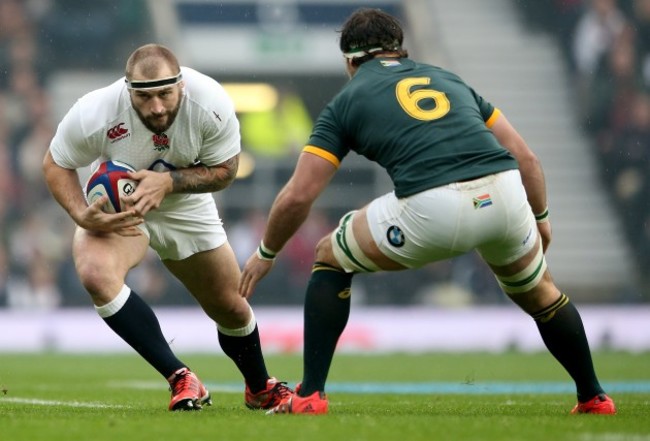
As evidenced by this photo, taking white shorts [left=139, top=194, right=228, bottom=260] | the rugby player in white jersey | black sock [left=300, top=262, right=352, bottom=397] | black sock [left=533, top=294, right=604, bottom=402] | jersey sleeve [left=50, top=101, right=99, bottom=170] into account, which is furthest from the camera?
white shorts [left=139, top=194, right=228, bottom=260]

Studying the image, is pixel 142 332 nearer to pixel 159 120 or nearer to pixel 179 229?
pixel 179 229

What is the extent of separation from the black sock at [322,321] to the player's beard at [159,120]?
115 centimetres

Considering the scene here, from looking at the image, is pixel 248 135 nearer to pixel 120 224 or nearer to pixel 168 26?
pixel 168 26

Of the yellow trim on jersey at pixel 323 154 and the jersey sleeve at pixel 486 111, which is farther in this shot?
the jersey sleeve at pixel 486 111

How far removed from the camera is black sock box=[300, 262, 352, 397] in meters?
5.93

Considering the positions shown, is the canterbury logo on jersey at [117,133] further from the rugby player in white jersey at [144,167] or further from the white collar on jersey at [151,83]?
the white collar on jersey at [151,83]

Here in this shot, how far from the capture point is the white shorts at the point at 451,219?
571 centimetres

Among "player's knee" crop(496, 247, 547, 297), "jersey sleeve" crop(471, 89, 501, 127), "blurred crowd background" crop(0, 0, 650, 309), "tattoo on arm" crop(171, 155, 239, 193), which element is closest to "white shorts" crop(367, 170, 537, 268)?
"player's knee" crop(496, 247, 547, 297)

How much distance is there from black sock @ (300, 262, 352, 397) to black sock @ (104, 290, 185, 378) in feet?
3.10

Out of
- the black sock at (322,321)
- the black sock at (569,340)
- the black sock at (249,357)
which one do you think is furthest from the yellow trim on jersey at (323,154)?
the black sock at (249,357)

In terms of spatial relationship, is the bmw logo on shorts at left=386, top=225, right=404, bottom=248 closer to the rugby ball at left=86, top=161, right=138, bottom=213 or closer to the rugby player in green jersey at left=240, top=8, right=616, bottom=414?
the rugby player in green jersey at left=240, top=8, right=616, bottom=414

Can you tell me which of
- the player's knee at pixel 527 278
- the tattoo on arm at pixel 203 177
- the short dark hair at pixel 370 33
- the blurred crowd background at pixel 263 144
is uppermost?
the short dark hair at pixel 370 33

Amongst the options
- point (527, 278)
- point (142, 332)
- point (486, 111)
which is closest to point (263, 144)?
point (142, 332)

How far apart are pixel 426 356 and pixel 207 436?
9.70 metres
